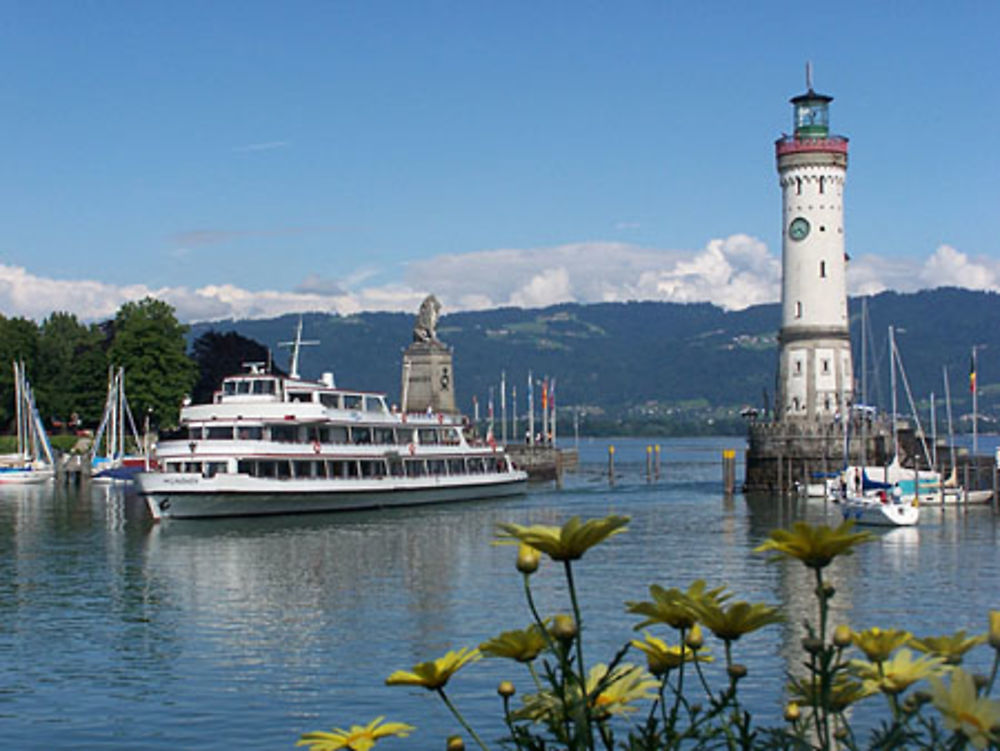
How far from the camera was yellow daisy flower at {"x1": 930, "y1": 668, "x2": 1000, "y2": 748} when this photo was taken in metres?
6.53

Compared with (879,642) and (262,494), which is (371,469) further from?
(879,642)

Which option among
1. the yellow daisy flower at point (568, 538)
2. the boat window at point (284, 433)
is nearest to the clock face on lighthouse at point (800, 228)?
the boat window at point (284, 433)

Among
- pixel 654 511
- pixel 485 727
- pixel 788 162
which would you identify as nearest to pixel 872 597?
pixel 485 727

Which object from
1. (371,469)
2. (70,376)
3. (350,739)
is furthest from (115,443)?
(350,739)

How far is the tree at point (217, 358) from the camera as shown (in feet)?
383

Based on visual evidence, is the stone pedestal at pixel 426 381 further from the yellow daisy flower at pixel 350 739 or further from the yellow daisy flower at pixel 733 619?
the yellow daisy flower at pixel 733 619

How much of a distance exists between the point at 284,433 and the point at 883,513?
2684cm

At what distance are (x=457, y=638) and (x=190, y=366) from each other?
8547cm

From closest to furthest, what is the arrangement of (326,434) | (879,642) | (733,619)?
(733,619) → (879,642) → (326,434)

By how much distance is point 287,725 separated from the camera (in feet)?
71.7

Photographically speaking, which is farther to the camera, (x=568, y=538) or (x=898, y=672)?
(x=898, y=672)

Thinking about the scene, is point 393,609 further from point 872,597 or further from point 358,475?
point 358,475

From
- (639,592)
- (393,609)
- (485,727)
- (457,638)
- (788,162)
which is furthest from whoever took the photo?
(788,162)

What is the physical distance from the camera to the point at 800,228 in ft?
252
